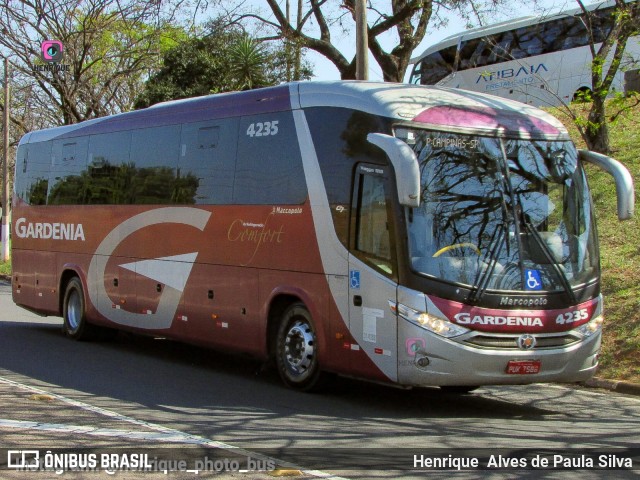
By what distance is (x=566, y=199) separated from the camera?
35.0 ft

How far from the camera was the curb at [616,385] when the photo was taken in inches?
467

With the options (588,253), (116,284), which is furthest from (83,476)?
(116,284)

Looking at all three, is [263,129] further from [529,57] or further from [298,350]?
[529,57]

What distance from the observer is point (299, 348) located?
11.4 m

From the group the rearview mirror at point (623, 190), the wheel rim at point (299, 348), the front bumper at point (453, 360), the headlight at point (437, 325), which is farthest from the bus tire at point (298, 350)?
the rearview mirror at point (623, 190)

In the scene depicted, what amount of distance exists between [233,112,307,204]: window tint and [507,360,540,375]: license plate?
314 centimetres

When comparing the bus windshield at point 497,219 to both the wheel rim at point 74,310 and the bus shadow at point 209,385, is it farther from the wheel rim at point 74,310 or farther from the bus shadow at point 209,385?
the wheel rim at point 74,310

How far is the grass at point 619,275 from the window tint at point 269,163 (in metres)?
4.87

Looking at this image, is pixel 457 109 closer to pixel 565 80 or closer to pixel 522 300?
pixel 522 300

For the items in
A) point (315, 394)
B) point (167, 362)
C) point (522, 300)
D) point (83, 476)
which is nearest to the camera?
point (83, 476)

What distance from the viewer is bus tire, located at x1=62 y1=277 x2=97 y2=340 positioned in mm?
16484

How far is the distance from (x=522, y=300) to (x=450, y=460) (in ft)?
8.98

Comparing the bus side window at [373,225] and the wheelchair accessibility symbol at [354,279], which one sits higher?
the bus side window at [373,225]

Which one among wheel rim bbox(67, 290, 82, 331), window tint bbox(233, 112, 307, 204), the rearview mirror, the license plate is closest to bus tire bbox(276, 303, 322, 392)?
window tint bbox(233, 112, 307, 204)
